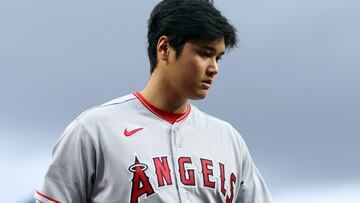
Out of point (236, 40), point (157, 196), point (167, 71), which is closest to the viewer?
point (157, 196)

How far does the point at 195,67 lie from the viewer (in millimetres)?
4551

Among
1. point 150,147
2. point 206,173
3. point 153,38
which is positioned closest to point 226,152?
point 206,173

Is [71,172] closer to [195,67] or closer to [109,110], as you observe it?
[109,110]

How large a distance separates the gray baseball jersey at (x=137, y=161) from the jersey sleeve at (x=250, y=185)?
4.4 inches

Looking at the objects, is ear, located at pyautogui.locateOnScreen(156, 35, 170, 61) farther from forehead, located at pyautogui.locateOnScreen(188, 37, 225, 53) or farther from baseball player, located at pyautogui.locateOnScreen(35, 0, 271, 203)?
forehead, located at pyautogui.locateOnScreen(188, 37, 225, 53)

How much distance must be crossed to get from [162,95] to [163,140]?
36 cm

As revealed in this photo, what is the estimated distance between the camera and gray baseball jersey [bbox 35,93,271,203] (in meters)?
4.53

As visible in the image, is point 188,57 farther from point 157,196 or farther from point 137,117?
point 157,196

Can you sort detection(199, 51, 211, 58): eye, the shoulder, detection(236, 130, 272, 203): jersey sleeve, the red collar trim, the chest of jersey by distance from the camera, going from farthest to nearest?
detection(236, 130, 272, 203): jersey sleeve, the red collar trim, the shoulder, detection(199, 51, 211, 58): eye, the chest of jersey

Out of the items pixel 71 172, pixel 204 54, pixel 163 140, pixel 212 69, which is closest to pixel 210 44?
pixel 204 54

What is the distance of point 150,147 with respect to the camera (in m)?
4.72

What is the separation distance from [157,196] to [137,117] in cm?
74

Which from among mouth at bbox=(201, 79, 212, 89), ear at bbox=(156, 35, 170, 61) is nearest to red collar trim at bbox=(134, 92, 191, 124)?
ear at bbox=(156, 35, 170, 61)

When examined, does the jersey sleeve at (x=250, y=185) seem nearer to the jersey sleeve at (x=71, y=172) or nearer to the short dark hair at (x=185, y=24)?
the short dark hair at (x=185, y=24)
